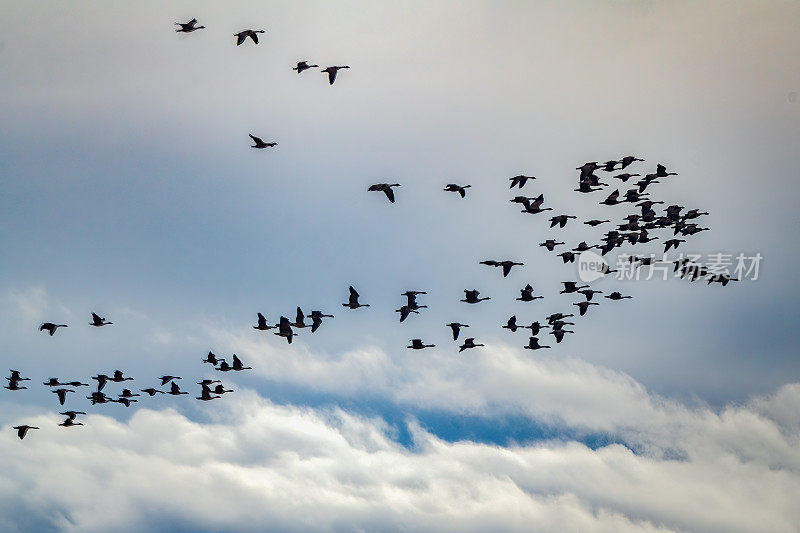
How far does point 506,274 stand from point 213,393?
3446cm

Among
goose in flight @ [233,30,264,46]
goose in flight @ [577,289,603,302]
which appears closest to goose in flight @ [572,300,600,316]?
goose in flight @ [577,289,603,302]

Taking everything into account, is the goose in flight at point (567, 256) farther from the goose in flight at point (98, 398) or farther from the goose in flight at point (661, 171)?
the goose in flight at point (98, 398)

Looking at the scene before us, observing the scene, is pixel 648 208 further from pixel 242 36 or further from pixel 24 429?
pixel 24 429

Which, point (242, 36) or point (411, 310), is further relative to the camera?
point (411, 310)

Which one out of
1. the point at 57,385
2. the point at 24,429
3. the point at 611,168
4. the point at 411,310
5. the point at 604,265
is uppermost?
the point at 611,168

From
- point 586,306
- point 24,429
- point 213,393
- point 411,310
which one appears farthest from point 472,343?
point 24,429

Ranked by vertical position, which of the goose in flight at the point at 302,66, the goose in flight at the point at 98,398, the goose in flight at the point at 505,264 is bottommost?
the goose in flight at the point at 98,398

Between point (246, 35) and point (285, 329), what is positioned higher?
point (246, 35)

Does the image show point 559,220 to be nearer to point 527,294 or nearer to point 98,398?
point 527,294

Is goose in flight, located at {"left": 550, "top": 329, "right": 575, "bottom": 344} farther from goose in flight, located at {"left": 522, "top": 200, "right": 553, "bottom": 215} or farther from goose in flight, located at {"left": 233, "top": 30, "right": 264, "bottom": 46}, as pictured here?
goose in flight, located at {"left": 233, "top": 30, "right": 264, "bottom": 46}

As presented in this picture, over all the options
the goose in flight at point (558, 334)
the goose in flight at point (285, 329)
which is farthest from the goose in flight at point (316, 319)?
the goose in flight at point (558, 334)

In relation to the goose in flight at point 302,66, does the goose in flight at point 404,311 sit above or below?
below

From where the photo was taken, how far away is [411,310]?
87000 mm

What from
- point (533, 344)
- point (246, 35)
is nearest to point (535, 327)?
point (533, 344)
